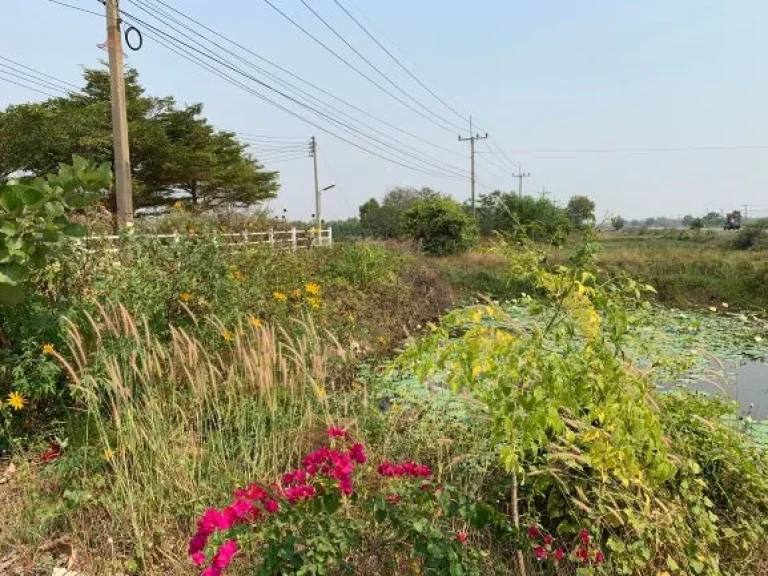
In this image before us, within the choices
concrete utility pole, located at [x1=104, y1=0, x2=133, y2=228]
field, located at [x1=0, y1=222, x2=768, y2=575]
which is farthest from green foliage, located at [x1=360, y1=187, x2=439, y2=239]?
field, located at [x1=0, y1=222, x2=768, y2=575]

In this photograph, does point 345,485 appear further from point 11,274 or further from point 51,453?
point 51,453

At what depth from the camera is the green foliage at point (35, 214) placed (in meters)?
2.05

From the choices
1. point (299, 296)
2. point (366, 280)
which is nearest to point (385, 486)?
point (299, 296)

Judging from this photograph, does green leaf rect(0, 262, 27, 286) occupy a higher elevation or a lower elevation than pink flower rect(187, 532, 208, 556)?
higher

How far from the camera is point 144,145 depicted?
840 inches

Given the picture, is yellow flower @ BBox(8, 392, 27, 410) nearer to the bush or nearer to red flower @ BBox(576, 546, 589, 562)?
red flower @ BBox(576, 546, 589, 562)

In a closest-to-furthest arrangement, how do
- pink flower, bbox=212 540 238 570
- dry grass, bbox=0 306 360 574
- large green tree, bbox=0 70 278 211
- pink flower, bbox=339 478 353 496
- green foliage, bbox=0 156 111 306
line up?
pink flower, bbox=212 540 238 570
pink flower, bbox=339 478 353 496
green foliage, bbox=0 156 111 306
dry grass, bbox=0 306 360 574
large green tree, bbox=0 70 278 211

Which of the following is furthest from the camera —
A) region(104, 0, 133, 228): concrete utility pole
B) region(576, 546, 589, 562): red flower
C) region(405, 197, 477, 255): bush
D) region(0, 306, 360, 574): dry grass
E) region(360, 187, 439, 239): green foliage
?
region(360, 187, 439, 239): green foliage

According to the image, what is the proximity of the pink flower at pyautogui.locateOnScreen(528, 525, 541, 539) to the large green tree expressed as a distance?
1376 centimetres

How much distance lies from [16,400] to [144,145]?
20.6m

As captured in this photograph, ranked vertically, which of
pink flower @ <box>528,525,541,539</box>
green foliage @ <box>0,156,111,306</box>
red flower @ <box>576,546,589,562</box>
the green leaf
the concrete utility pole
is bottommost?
red flower @ <box>576,546,589,562</box>

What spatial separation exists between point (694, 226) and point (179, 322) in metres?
45.6

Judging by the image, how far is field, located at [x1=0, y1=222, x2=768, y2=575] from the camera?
1659mm

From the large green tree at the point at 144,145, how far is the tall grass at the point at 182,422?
12111mm
